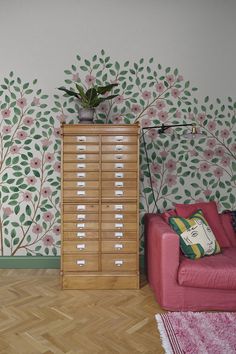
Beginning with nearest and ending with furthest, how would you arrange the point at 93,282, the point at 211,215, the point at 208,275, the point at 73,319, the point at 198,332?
the point at 198,332 → the point at 73,319 → the point at 208,275 → the point at 93,282 → the point at 211,215

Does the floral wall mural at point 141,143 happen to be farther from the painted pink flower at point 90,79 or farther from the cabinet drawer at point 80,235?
the cabinet drawer at point 80,235

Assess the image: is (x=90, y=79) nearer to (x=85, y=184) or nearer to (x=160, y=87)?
(x=160, y=87)

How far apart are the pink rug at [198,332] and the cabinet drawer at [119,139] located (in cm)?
153

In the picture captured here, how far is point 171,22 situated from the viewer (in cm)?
341

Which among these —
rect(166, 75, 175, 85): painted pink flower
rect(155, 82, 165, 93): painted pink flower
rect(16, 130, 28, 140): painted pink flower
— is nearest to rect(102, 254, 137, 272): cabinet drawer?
rect(16, 130, 28, 140): painted pink flower

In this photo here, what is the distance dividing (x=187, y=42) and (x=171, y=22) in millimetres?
282

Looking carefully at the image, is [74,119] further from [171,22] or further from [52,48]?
[171,22]

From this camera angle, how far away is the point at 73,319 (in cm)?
234

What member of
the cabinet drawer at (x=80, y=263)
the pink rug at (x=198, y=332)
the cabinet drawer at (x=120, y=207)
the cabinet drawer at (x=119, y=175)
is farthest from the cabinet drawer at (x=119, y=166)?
the pink rug at (x=198, y=332)

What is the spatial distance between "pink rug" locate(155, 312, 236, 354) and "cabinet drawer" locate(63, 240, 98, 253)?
87 centimetres

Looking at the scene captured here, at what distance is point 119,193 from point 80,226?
0.49m

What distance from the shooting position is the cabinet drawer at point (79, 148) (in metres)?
2.92

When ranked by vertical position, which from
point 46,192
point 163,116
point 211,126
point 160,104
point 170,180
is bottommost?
point 46,192

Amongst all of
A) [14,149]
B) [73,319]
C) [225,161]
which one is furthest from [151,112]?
[73,319]
